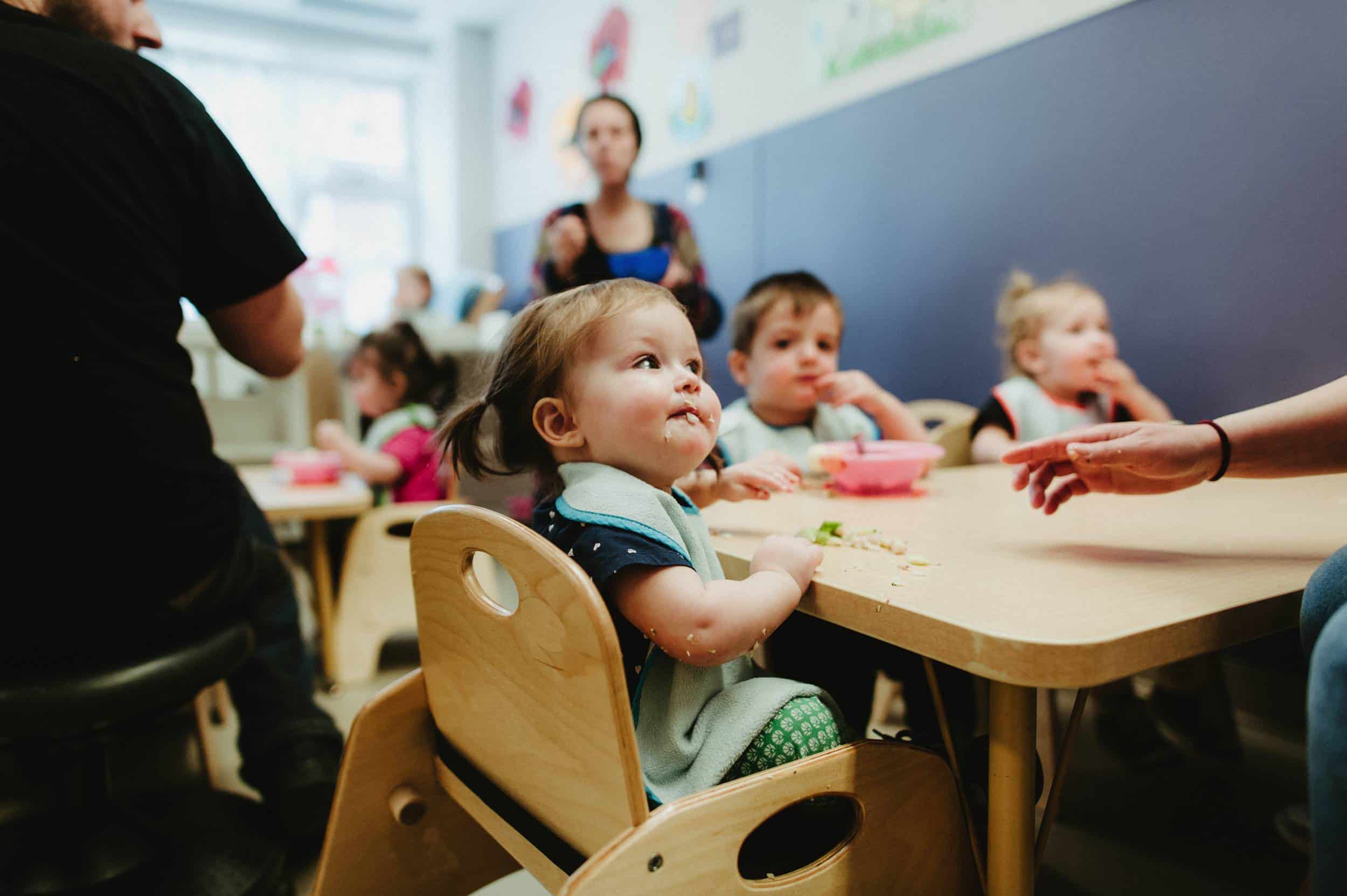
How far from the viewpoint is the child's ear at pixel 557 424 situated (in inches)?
A: 28.7

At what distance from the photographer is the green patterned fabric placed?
2.09ft

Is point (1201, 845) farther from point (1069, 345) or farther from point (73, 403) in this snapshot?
point (73, 403)

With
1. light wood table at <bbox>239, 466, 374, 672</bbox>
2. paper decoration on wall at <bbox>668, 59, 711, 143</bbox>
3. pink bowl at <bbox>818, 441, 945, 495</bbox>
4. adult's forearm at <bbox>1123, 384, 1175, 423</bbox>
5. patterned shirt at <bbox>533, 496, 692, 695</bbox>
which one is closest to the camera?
patterned shirt at <bbox>533, 496, 692, 695</bbox>

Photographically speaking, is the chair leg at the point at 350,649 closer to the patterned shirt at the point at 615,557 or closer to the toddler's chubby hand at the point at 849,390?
the toddler's chubby hand at the point at 849,390

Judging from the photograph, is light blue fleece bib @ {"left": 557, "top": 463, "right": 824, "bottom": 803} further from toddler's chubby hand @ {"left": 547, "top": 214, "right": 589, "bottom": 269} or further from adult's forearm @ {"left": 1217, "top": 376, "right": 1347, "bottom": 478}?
toddler's chubby hand @ {"left": 547, "top": 214, "right": 589, "bottom": 269}

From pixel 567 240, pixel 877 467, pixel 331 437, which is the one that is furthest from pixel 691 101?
pixel 877 467

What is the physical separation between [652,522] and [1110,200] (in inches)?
51.8

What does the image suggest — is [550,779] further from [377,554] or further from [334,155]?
[334,155]

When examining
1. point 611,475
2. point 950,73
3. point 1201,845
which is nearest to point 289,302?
point 611,475

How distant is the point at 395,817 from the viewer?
79 centimetres

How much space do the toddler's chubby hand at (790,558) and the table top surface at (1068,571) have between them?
0.6 inches

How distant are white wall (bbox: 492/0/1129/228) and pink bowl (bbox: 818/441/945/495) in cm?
106

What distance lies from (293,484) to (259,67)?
4096 millimetres

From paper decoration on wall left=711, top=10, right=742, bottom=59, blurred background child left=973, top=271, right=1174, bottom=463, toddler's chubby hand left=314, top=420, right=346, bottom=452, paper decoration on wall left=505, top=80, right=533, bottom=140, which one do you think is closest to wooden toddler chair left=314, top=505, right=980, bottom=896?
blurred background child left=973, top=271, right=1174, bottom=463
